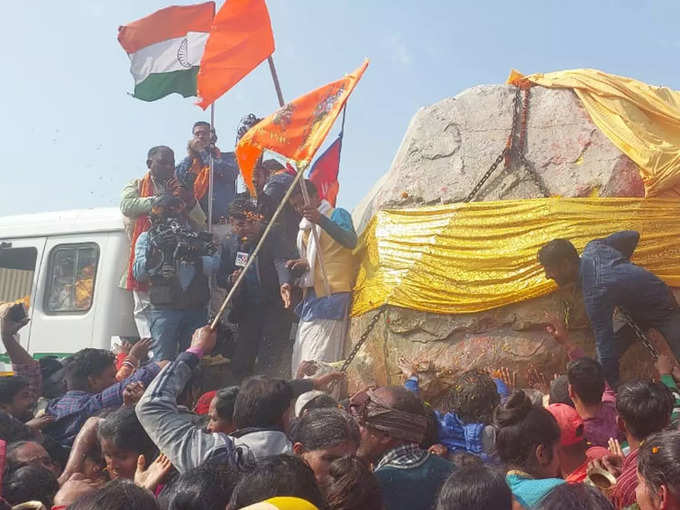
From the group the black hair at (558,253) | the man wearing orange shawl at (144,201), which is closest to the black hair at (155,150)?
the man wearing orange shawl at (144,201)

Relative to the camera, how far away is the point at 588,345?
555 centimetres

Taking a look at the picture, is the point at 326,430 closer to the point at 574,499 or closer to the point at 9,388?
the point at 574,499

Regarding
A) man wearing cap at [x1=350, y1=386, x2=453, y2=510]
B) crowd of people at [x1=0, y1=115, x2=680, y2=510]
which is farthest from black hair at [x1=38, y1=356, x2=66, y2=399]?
man wearing cap at [x1=350, y1=386, x2=453, y2=510]

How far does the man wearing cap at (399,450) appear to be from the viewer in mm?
2969

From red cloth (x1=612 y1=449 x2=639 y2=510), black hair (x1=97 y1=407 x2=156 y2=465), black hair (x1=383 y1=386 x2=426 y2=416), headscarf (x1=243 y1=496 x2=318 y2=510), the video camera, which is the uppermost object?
the video camera

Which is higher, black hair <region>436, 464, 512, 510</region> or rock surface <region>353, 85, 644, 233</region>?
rock surface <region>353, 85, 644, 233</region>

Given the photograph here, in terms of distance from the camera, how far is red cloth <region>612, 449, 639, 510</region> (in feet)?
8.39

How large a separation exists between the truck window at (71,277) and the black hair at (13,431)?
10.5 feet

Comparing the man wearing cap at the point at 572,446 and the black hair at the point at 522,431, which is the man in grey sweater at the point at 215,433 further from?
the man wearing cap at the point at 572,446

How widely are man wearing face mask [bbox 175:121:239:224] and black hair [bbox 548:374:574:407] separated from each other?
4.16 m

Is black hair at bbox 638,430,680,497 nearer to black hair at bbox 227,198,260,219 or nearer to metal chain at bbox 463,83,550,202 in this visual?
metal chain at bbox 463,83,550,202

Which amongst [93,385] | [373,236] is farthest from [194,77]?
[93,385]

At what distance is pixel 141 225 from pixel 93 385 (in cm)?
245

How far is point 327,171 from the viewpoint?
796 centimetres
